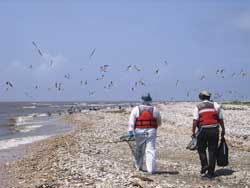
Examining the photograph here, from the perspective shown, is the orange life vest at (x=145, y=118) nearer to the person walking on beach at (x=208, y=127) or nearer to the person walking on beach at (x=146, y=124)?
the person walking on beach at (x=146, y=124)

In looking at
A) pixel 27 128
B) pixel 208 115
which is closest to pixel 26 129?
pixel 27 128

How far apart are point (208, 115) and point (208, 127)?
0.31m

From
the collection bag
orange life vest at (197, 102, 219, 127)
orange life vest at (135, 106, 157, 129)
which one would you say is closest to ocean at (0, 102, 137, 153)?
orange life vest at (135, 106, 157, 129)

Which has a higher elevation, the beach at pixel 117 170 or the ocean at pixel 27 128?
the beach at pixel 117 170

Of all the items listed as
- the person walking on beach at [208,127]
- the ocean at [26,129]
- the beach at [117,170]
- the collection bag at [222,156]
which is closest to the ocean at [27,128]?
the ocean at [26,129]

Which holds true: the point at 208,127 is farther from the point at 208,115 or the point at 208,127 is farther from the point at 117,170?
the point at 117,170

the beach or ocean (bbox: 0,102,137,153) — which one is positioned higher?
the beach

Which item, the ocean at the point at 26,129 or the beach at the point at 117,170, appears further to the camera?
the ocean at the point at 26,129

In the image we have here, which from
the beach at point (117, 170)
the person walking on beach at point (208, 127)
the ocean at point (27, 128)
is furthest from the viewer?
the ocean at point (27, 128)

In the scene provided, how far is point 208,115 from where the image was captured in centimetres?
1278

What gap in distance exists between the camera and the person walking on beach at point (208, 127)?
12750 millimetres

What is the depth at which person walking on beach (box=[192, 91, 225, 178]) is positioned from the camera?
12.8m

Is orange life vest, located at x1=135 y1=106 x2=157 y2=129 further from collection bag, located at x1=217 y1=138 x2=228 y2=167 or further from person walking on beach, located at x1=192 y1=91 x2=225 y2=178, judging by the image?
collection bag, located at x1=217 y1=138 x2=228 y2=167

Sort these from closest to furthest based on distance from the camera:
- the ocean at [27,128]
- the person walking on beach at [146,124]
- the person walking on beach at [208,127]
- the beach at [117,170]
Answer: the beach at [117,170] → the person walking on beach at [208,127] → the person walking on beach at [146,124] → the ocean at [27,128]
